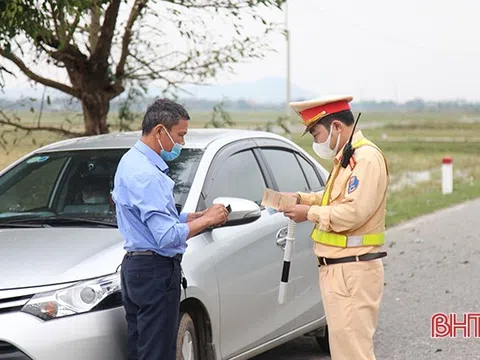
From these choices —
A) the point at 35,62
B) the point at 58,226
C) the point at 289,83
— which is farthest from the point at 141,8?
the point at 289,83

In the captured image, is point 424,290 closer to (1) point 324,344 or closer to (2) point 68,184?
(1) point 324,344

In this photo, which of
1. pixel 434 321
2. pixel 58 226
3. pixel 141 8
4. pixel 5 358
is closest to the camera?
pixel 5 358

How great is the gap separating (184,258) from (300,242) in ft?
5.08

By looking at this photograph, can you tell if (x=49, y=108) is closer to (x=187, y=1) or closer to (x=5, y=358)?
(x=187, y=1)

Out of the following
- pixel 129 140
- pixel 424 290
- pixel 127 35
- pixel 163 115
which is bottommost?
pixel 424 290

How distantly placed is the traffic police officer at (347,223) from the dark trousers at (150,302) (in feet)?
2.33

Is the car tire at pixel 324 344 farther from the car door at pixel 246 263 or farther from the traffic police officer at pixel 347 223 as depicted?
the traffic police officer at pixel 347 223

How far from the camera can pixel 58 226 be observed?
18.8ft

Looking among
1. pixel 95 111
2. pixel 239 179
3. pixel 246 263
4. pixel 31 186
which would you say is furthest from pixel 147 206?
pixel 95 111

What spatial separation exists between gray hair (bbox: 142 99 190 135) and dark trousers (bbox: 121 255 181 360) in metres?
0.65

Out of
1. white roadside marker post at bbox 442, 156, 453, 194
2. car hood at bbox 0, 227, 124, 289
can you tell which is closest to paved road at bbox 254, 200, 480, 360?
car hood at bbox 0, 227, 124, 289

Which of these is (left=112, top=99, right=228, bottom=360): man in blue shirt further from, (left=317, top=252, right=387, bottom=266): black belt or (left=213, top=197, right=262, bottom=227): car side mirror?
(left=317, top=252, right=387, bottom=266): black belt

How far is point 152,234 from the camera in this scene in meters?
4.71

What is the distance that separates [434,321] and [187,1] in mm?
4570
